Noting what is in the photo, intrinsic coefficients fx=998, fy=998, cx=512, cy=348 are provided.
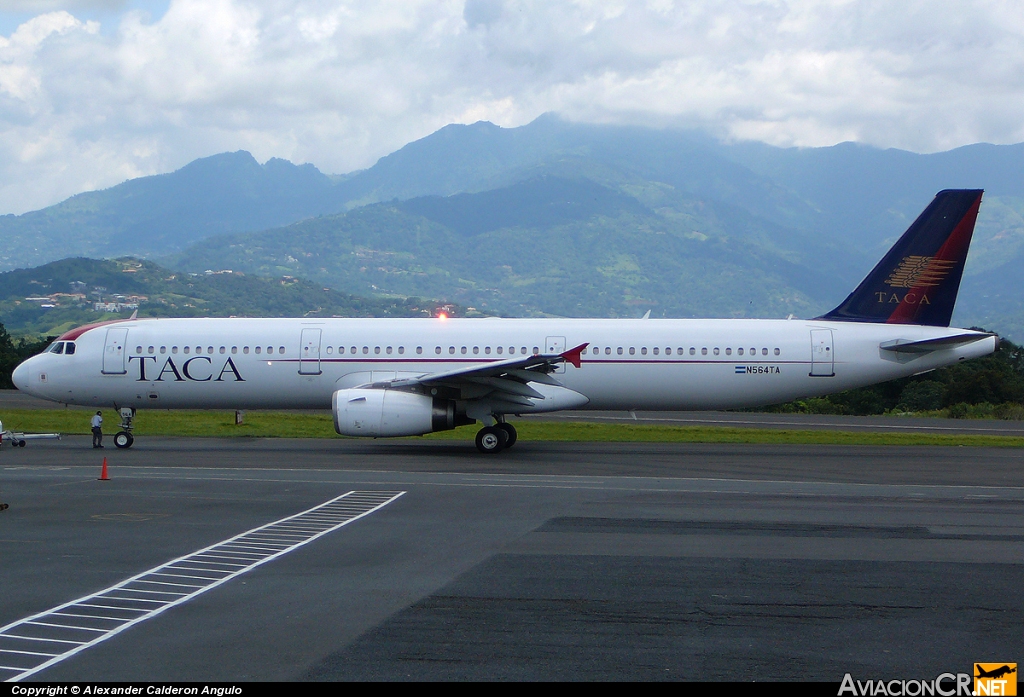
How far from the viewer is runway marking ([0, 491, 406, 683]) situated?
28.4 feet

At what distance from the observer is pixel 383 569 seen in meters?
12.4

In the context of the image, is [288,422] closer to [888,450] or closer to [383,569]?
[888,450]

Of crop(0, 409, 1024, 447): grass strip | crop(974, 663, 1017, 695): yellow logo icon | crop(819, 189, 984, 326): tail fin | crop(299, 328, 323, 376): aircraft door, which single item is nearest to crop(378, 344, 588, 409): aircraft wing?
crop(299, 328, 323, 376): aircraft door

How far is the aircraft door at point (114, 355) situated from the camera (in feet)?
92.6

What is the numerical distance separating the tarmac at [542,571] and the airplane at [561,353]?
194 inches

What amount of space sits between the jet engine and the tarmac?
6.20 ft

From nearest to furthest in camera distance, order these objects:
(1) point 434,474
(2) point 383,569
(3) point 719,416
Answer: (2) point 383,569 → (1) point 434,474 → (3) point 719,416

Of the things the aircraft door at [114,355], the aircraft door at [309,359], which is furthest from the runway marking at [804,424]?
the aircraft door at [114,355]

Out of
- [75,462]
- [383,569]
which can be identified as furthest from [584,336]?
[383,569]

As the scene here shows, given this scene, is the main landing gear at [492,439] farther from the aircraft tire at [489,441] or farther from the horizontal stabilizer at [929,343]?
the horizontal stabilizer at [929,343]

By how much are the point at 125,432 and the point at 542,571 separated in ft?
63.0

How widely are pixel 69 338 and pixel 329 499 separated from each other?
579 inches

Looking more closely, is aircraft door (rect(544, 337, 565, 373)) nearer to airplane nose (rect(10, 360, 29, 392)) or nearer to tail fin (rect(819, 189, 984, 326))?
tail fin (rect(819, 189, 984, 326))

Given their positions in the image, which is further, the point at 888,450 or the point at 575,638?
the point at 888,450
